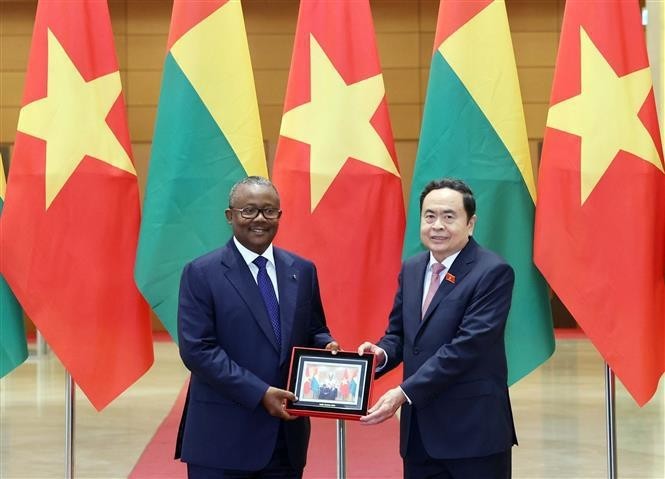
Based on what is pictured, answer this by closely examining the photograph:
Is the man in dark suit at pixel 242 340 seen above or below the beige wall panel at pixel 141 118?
below

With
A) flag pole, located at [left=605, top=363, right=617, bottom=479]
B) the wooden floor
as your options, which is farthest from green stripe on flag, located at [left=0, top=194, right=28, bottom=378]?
flag pole, located at [left=605, top=363, right=617, bottom=479]

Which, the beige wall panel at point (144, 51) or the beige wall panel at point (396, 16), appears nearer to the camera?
the beige wall panel at point (396, 16)

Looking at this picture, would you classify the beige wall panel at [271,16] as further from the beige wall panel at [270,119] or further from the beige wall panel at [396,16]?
A: the beige wall panel at [396,16]

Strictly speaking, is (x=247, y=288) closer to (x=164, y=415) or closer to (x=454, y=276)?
(x=454, y=276)

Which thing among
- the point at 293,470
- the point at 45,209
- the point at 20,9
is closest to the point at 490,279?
the point at 293,470

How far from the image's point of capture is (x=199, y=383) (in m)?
2.85

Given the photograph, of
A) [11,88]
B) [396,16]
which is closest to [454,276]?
[396,16]

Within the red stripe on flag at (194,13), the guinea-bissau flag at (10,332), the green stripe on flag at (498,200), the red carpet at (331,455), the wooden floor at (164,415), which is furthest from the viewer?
the wooden floor at (164,415)

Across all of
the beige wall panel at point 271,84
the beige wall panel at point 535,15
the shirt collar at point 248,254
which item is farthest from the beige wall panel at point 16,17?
the shirt collar at point 248,254

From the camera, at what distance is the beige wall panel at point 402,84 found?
1514cm

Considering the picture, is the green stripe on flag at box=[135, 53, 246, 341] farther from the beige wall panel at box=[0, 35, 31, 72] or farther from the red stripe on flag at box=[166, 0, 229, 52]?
the beige wall panel at box=[0, 35, 31, 72]

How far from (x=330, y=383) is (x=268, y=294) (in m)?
0.30

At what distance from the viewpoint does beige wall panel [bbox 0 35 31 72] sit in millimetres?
15023

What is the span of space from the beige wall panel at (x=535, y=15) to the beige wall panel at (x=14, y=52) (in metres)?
7.00
